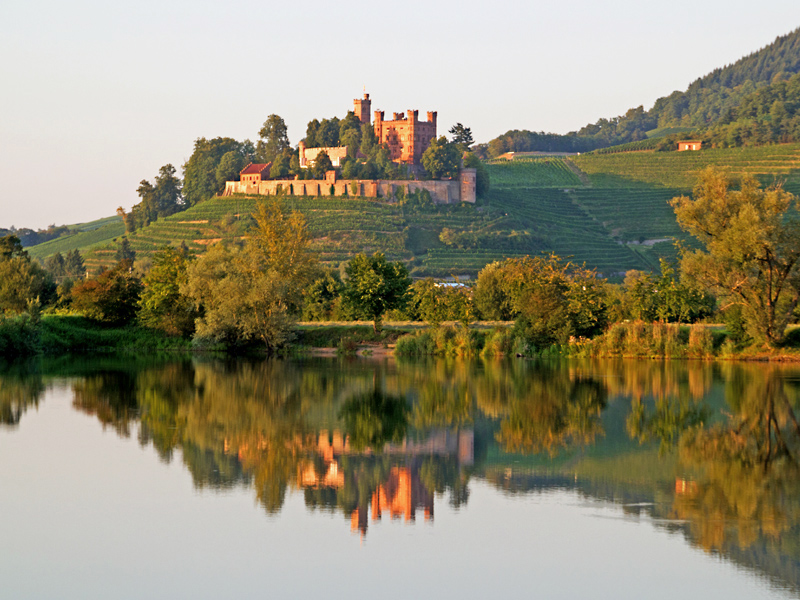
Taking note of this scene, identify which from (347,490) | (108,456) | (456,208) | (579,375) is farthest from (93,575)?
(456,208)

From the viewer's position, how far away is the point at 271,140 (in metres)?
137

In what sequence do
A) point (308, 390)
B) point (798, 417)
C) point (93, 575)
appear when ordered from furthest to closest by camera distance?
1. point (308, 390)
2. point (798, 417)
3. point (93, 575)

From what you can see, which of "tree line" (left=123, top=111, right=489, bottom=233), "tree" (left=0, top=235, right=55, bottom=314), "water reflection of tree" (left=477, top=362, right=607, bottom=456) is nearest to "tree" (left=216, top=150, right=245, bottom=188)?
"tree line" (left=123, top=111, right=489, bottom=233)

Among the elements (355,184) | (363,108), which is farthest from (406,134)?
(355,184)

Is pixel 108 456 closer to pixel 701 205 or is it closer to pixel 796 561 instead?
pixel 796 561

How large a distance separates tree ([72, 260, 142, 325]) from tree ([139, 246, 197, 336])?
0.67m

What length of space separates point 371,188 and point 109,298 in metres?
81.3

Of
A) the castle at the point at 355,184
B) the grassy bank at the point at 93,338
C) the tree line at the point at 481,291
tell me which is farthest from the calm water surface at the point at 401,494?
the castle at the point at 355,184

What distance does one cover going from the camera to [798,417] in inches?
725

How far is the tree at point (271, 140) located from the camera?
136 metres

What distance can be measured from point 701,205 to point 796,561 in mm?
26537

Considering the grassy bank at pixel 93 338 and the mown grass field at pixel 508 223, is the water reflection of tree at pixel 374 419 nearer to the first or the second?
the grassy bank at pixel 93 338

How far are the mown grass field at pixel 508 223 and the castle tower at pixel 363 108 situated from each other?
21673 millimetres

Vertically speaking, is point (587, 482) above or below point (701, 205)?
below
